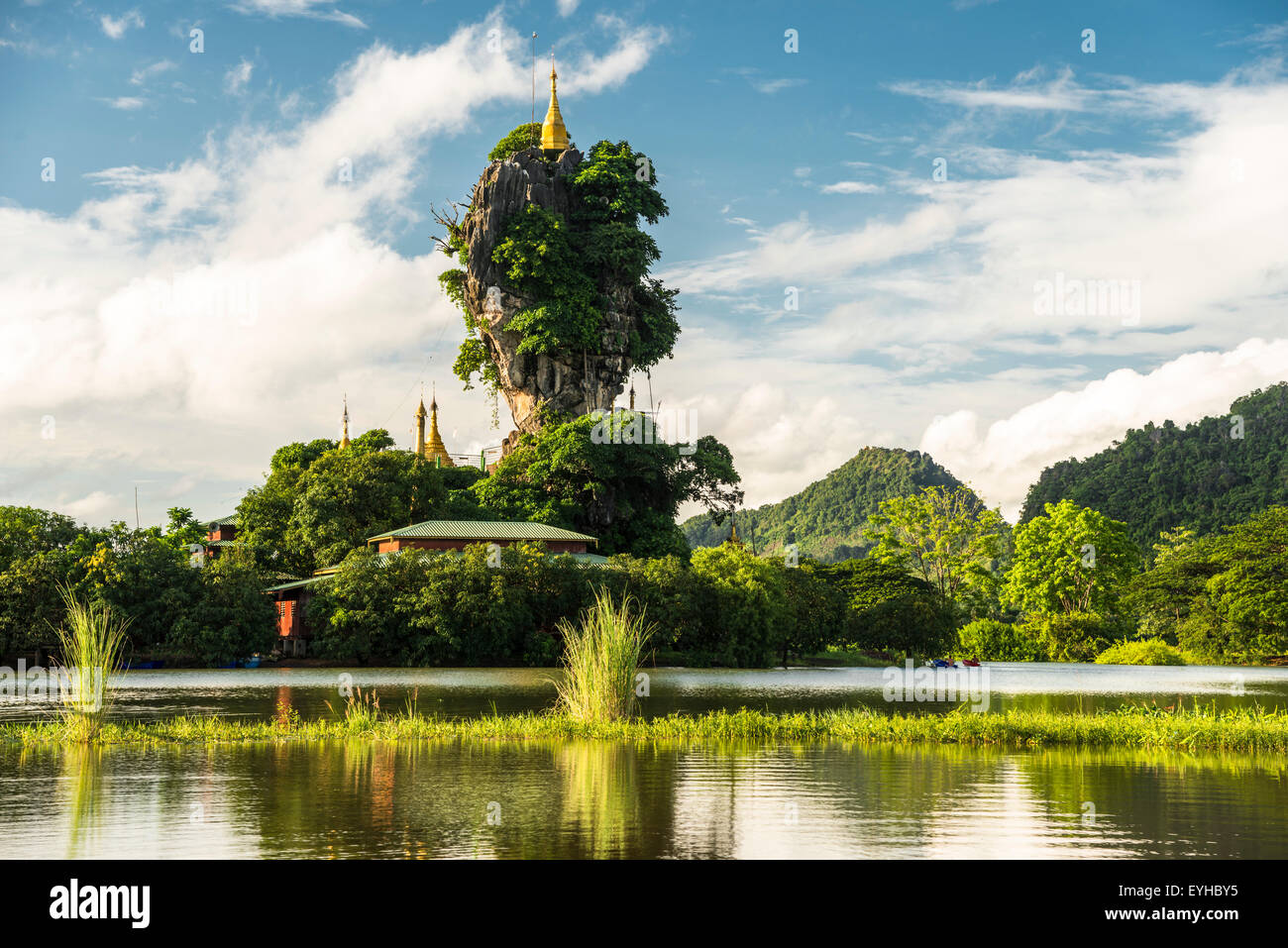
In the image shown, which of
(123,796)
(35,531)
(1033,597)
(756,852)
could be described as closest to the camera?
(756,852)

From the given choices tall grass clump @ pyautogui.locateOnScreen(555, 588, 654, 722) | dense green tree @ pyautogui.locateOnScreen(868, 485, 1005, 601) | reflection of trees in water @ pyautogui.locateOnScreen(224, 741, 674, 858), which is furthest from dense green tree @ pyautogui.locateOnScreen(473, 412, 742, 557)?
reflection of trees in water @ pyautogui.locateOnScreen(224, 741, 674, 858)

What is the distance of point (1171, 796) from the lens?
11.9 metres

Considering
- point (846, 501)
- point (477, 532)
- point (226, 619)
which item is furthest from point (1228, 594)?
point (846, 501)

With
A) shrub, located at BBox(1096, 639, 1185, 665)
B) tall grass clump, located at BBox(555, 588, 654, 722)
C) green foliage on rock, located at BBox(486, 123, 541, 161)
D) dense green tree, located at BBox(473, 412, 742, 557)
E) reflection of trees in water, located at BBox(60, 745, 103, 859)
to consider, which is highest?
green foliage on rock, located at BBox(486, 123, 541, 161)

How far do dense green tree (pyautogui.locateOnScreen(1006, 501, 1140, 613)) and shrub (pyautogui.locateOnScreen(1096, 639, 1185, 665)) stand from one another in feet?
24.6

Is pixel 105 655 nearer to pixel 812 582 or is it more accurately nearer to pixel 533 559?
pixel 533 559

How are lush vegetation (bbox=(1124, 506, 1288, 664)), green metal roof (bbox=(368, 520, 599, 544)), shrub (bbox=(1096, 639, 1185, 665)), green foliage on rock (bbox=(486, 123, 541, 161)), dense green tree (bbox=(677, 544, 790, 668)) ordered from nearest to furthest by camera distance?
dense green tree (bbox=(677, 544, 790, 668)) → green metal roof (bbox=(368, 520, 599, 544)) → lush vegetation (bbox=(1124, 506, 1288, 664)) → shrub (bbox=(1096, 639, 1185, 665)) → green foliage on rock (bbox=(486, 123, 541, 161))

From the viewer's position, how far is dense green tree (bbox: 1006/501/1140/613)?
64250 millimetres

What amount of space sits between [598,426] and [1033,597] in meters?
26.2

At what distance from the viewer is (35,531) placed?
42094 millimetres

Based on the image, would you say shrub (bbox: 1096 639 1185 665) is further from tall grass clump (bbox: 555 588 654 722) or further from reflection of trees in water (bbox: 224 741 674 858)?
reflection of trees in water (bbox: 224 741 674 858)

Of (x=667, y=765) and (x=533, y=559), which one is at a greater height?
(x=533, y=559)

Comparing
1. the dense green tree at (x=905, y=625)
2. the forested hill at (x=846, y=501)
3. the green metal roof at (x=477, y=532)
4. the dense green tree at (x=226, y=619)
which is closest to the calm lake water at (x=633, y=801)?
the dense green tree at (x=226, y=619)

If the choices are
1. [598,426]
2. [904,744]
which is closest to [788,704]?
[904,744]
